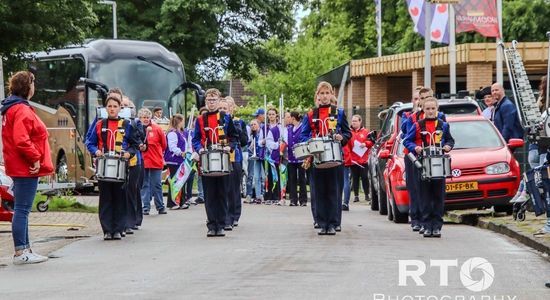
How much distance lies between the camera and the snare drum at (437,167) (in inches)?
694

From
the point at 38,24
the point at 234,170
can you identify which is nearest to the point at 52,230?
the point at 234,170

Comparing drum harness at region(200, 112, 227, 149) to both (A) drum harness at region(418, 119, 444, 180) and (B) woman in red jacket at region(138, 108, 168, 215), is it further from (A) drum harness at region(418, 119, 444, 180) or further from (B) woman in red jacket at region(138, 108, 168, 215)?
(B) woman in red jacket at region(138, 108, 168, 215)

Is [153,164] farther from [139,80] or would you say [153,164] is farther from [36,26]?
[139,80]

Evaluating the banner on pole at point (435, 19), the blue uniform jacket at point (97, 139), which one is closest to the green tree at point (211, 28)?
the banner on pole at point (435, 19)

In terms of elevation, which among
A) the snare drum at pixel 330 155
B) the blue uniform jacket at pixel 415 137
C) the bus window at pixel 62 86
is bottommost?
the snare drum at pixel 330 155

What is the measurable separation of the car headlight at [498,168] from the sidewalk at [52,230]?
5.48 m

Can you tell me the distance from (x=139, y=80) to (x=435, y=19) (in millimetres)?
7388

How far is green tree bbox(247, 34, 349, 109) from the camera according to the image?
67.4 metres

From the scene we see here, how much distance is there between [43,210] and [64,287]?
13.2 meters

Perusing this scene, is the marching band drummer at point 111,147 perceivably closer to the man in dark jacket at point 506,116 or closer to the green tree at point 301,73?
the man in dark jacket at point 506,116

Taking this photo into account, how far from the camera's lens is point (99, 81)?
34.7 m

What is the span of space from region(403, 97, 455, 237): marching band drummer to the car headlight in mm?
2734

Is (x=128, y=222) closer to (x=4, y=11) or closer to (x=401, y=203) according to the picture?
(x=401, y=203)

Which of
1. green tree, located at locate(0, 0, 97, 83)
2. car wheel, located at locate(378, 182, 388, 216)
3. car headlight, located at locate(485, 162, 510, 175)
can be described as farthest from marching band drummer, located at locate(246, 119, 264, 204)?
car headlight, located at locate(485, 162, 510, 175)
